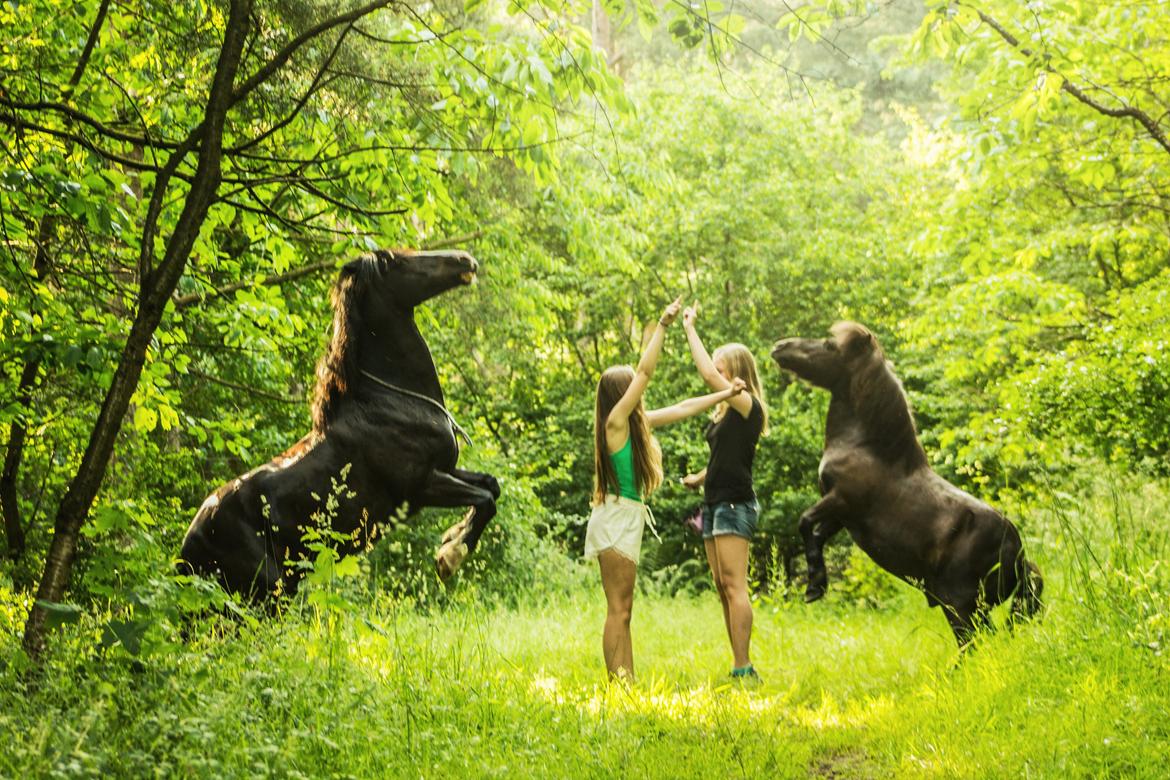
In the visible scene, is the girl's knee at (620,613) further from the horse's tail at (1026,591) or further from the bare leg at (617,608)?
the horse's tail at (1026,591)

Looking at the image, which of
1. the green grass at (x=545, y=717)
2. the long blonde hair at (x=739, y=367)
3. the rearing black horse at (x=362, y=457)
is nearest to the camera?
the green grass at (x=545, y=717)

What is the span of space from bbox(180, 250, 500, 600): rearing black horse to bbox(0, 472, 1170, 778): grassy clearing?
434mm

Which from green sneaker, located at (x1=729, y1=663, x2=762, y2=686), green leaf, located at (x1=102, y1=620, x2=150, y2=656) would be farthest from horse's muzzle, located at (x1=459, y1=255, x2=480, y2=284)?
green sneaker, located at (x1=729, y1=663, x2=762, y2=686)

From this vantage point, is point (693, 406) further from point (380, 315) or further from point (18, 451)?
point (18, 451)

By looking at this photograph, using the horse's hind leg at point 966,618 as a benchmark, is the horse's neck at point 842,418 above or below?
above

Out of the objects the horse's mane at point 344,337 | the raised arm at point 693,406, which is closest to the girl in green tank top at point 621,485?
the raised arm at point 693,406

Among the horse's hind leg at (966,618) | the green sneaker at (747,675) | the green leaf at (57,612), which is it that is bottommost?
the green sneaker at (747,675)

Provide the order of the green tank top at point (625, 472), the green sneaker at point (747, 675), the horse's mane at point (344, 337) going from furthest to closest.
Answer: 1. the green sneaker at point (747, 675)
2. the green tank top at point (625, 472)
3. the horse's mane at point (344, 337)

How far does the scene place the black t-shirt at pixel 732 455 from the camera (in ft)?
18.5

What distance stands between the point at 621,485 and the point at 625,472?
8cm

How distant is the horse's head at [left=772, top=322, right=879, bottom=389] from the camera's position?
18.2 feet

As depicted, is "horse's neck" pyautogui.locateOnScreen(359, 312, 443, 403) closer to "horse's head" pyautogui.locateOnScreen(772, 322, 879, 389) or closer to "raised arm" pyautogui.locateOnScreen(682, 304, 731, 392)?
"raised arm" pyautogui.locateOnScreen(682, 304, 731, 392)

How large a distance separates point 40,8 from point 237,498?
3029 mm

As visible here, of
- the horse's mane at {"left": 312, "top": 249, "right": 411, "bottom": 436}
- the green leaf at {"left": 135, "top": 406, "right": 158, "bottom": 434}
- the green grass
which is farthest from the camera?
the green leaf at {"left": 135, "top": 406, "right": 158, "bottom": 434}
